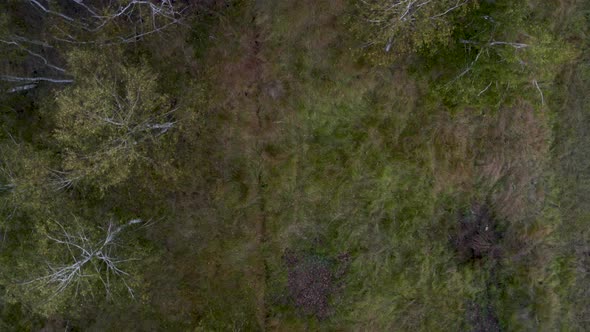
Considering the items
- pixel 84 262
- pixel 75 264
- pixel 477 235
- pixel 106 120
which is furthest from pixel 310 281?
pixel 106 120

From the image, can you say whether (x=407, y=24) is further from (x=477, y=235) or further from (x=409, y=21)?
(x=477, y=235)

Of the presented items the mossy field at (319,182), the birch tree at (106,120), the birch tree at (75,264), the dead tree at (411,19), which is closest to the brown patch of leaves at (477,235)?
the mossy field at (319,182)

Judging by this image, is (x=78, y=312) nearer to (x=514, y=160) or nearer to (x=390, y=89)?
(x=390, y=89)

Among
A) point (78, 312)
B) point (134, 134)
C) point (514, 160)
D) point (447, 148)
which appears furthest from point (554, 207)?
point (78, 312)

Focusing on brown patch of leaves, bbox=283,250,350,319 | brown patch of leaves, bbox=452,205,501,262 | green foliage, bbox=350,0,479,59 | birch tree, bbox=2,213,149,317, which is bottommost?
brown patch of leaves, bbox=452,205,501,262

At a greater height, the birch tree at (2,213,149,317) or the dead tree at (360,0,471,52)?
the dead tree at (360,0,471,52)

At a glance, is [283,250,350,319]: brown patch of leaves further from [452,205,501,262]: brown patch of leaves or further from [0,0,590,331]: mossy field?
[452,205,501,262]: brown patch of leaves

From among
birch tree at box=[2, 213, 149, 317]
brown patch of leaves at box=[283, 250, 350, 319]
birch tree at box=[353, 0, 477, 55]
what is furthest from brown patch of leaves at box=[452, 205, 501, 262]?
birch tree at box=[2, 213, 149, 317]

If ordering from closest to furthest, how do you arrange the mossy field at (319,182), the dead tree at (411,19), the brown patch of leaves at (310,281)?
the dead tree at (411,19) < the mossy field at (319,182) < the brown patch of leaves at (310,281)

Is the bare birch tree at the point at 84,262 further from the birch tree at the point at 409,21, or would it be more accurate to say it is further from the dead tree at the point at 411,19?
the dead tree at the point at 411,19
